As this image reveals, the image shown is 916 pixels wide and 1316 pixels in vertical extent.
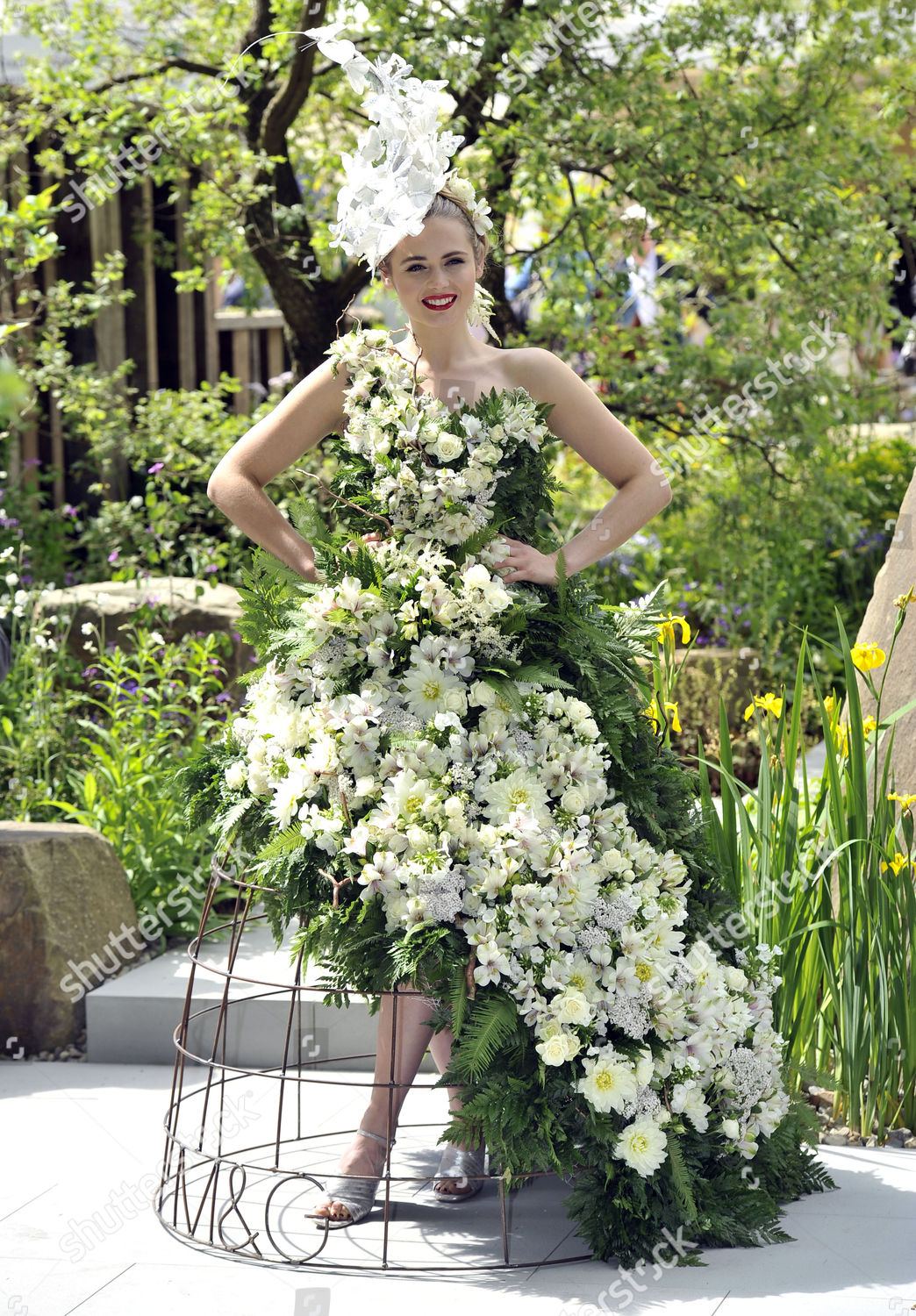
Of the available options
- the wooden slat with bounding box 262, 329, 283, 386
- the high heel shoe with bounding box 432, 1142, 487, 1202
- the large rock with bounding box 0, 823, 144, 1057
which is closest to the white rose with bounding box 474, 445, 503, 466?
the high heel shoe with bounding box 432, 1142, 487, 1202

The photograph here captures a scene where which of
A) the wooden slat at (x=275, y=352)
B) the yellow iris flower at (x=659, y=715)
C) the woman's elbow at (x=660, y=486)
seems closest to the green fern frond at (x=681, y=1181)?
the yellow iris flower at (x=659, y=715)

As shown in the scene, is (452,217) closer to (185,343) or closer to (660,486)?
(660,486)

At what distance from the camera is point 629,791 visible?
7.91 feet

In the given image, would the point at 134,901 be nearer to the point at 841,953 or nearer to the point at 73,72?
the point at 841,953

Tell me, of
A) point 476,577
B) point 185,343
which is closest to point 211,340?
point 185,343

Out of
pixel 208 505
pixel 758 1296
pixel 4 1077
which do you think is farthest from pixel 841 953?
pixel 208 505

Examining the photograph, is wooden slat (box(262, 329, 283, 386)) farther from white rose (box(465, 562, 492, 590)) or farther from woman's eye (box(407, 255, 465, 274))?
white rose (box(465, 562, 492, 590))

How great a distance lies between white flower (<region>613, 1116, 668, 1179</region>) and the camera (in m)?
2.14

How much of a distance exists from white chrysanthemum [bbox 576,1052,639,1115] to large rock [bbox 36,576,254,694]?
2839 millimetres

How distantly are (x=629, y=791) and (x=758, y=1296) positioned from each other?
823 mm

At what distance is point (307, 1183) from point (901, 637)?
1725mm

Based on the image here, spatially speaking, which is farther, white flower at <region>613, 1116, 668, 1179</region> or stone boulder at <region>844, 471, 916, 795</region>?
stone boulder at <region>844, 471, 916, 795</region>

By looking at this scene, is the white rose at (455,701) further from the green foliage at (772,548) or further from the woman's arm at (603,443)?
the green foliage at (772,548)

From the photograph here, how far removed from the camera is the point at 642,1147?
2152mm
